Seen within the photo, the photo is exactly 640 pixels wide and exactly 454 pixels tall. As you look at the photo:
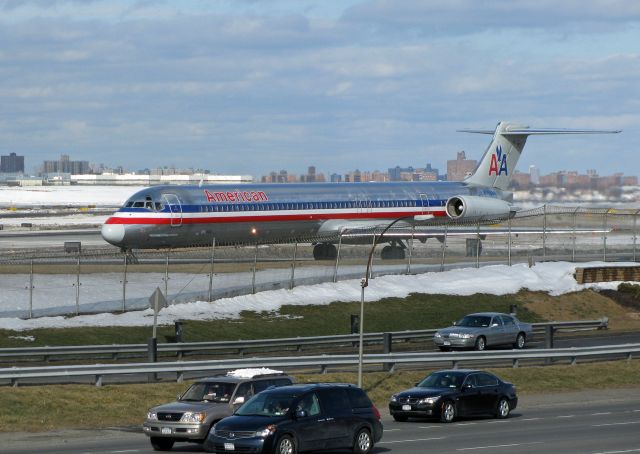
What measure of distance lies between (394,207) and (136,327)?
27285mm

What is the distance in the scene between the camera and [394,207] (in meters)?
69.2

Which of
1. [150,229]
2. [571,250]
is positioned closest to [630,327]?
[571,250]

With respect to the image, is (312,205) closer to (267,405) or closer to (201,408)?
(201,408)

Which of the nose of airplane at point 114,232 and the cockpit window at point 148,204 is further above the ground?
the cockpit window at point 148,204

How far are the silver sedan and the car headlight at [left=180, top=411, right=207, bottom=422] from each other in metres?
20.6

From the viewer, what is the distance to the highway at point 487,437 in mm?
24578

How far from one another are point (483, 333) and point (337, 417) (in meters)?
21.5

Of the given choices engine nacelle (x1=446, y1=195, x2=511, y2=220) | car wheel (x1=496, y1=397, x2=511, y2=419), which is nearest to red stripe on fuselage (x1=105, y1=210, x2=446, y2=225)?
engine nacelle (x1=446, y1=195, x2=511, y2=220)

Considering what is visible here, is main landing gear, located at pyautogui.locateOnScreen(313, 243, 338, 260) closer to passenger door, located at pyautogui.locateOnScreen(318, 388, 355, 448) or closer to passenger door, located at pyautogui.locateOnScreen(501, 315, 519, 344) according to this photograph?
passenger door, located at pyautogui.locateOnScreen(501, 315, 519, 344)

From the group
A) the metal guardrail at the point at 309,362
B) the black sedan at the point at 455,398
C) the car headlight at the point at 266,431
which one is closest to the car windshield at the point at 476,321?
the metal guardrail at the point at 309,362

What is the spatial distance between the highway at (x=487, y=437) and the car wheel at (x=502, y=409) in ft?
0.89

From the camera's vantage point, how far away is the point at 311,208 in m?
65.6

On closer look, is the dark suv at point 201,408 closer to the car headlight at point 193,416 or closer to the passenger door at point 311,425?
the car headlight at point 193,416

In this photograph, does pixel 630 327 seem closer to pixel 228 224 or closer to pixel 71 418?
pixel 228 224
